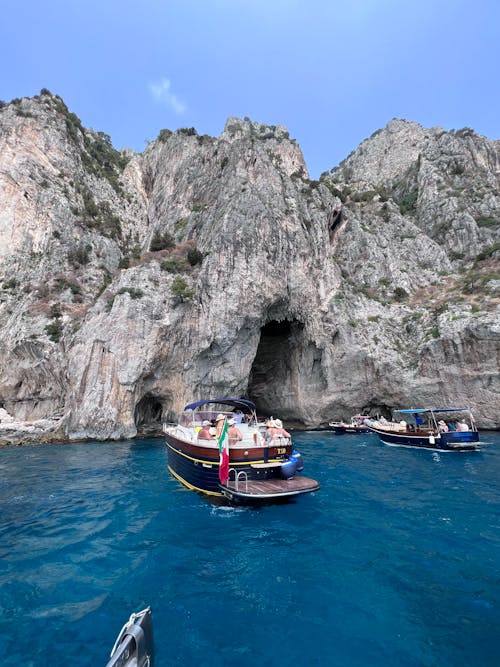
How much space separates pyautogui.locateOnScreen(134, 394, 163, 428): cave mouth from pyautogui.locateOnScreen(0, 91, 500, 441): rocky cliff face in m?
0.20

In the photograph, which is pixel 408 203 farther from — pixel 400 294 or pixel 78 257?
pixel 78 257

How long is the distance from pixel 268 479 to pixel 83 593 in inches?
252

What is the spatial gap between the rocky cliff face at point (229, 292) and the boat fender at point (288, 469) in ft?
61.1

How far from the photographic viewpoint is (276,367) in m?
37.2

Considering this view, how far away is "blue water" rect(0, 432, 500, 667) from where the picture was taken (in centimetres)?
463

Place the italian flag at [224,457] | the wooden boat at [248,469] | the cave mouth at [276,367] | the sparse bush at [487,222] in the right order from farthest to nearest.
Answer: the sparse bush at [487,222] → the cave mouth at [276,367] → the italian flag at [224,457] → the wooden boat at [248,469]

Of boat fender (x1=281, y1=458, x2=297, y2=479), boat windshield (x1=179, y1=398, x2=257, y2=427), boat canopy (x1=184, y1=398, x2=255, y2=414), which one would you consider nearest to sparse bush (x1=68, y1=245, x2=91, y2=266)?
boat windshield (x1=179, y1=398, x2=257, y2=427)

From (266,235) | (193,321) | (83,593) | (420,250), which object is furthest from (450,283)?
(83,593)

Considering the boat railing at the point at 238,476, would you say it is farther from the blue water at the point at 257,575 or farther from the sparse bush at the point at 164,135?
the sparse bush at the point at 164,135

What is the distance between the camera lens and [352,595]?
5.78 metres

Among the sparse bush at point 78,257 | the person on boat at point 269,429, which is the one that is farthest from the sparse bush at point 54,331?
the person on boat at point 269,429

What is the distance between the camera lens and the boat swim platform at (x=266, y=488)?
31.2 feet

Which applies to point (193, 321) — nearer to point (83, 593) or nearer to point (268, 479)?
point (268, 479)

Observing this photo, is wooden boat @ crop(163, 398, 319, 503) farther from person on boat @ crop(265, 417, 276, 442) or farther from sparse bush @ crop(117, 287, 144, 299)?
sparse bush @ crop(117, 287, 144, 299)
